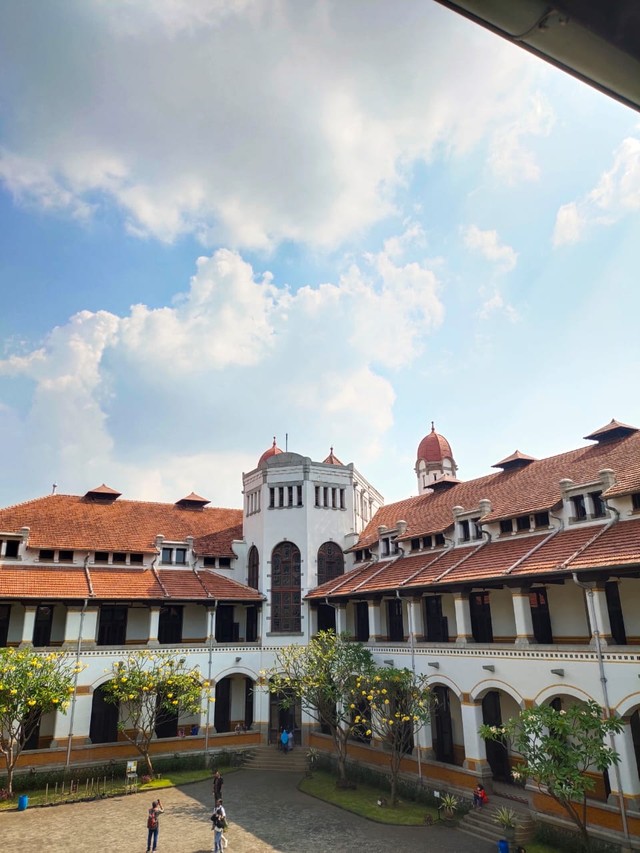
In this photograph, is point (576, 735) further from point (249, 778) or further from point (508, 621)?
point (249, 778)

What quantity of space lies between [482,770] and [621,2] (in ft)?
81.1

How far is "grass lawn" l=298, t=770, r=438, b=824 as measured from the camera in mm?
21484

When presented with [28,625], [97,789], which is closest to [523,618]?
[97,789]

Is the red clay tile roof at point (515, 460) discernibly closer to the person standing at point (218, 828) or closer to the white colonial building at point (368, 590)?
the white colonial building at point (368, 590)

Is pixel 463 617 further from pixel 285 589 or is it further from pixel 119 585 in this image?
pixel 119 585

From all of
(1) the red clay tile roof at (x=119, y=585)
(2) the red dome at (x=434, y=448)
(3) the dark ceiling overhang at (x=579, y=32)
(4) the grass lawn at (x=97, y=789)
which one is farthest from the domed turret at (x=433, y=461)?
(3) the dark ceiling overhang at (x=579, y=32)

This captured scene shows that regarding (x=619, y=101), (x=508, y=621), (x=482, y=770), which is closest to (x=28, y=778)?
(x=482, y=770)

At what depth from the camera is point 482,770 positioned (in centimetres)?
2191

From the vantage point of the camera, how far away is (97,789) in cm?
2500

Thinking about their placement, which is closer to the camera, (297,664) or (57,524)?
(297,664)

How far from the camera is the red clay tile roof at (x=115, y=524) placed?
3175 cm

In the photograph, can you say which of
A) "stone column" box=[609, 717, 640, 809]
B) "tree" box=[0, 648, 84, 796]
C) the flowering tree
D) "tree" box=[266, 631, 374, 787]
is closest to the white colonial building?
"stone column" box=[609, 717, 640, 809]

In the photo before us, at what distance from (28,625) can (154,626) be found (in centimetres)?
580

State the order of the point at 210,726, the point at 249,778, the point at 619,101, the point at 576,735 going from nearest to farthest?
the point at 619,101, the point at 576,735, the point at 249,778, the point at 210,726
